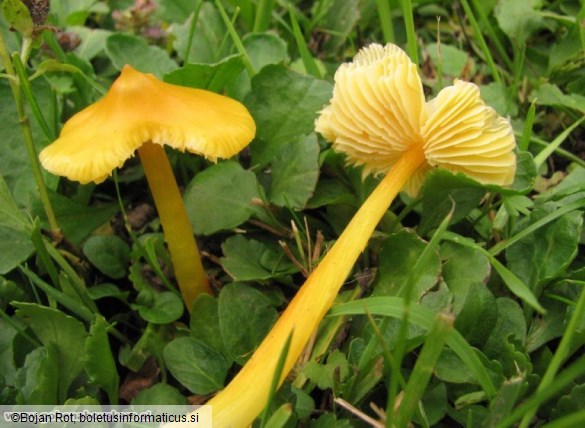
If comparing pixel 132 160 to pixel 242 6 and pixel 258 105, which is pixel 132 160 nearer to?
pixel 258 105

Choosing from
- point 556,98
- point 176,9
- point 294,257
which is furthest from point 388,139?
point 176,9

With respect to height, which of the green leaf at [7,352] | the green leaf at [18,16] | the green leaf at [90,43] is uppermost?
the green leaf at [18,16]

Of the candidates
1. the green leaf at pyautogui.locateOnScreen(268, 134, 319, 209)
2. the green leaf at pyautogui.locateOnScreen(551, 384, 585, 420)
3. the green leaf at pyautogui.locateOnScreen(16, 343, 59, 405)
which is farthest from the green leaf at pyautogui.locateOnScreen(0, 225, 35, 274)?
the green leaf at pyautogui.locateOnScreen(551, 384, 585, 420)

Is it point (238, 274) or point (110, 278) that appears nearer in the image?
point (238, 274)

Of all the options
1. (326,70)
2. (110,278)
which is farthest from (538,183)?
(110,278)

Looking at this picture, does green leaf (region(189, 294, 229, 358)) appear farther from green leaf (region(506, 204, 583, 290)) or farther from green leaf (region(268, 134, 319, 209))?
green leaf (region(506, 204, 583, 290))

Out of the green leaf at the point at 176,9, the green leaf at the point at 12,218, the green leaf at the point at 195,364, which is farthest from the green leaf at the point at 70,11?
the green leaf at the point at 195,364

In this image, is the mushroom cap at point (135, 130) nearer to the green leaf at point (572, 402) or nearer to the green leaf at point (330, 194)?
the green leaf at point (330, 194)
